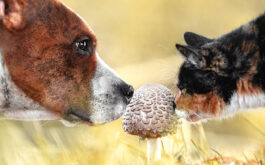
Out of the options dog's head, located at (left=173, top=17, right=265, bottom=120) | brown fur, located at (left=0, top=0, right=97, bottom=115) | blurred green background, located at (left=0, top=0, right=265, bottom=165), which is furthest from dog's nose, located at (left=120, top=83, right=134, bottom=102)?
blurred green background, located at (left=0, top=0, right=265, bottom=165)

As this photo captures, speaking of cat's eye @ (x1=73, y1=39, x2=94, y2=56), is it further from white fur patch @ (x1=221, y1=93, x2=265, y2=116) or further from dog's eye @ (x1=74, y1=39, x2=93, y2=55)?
white fur patch @ (x1=221, y1=93, x2=265, y2=116)

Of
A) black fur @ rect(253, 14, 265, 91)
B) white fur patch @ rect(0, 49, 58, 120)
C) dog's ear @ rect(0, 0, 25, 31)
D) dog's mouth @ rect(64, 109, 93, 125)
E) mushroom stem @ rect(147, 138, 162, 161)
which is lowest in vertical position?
mushroom stem @ rect(147, 138, 162, 161)

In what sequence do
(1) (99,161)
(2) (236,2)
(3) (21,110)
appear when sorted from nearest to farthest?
1. (1) (99,161)
2. (3) (21,110)
3. (2) (236,2)

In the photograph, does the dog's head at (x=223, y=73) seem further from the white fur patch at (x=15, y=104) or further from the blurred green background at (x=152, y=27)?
the blurred green background at (x=152, y=27)

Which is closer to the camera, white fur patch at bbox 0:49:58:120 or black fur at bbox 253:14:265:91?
white fur patch at bbox 0:49:58:120

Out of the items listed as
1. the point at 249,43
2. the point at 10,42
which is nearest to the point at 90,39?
the point at 10,42

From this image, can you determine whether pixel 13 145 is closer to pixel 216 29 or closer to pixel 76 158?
pixel 76 158

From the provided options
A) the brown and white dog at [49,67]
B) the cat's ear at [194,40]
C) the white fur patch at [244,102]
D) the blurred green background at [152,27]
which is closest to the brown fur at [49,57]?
the brown and white dog at [49,67]
